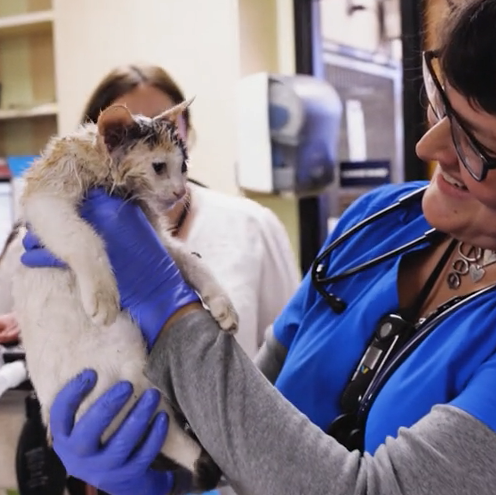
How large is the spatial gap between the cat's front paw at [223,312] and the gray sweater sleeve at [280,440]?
0.04 metres

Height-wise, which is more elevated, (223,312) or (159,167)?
(159,167)

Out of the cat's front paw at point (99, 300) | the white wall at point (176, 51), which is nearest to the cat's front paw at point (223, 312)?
the cat's front paw at point (99, 300)

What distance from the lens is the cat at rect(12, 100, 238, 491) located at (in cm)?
76

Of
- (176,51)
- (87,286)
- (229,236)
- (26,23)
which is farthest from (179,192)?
(26,23)

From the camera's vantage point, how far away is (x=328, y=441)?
62 cm

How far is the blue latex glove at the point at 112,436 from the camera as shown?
75 cm

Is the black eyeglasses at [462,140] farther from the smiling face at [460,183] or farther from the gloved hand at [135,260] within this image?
the gloved hand at [135,260]

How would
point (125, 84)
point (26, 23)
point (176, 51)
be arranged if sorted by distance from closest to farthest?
point (125, 84) < point (176, 51) < point (26, 23)

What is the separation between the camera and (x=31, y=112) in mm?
2459

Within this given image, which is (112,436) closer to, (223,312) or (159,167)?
(223,312)

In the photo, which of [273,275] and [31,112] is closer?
[273,275]

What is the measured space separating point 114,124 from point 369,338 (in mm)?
390

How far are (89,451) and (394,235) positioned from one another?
465mm

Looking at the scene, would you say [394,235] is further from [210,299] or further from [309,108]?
[309,108]
